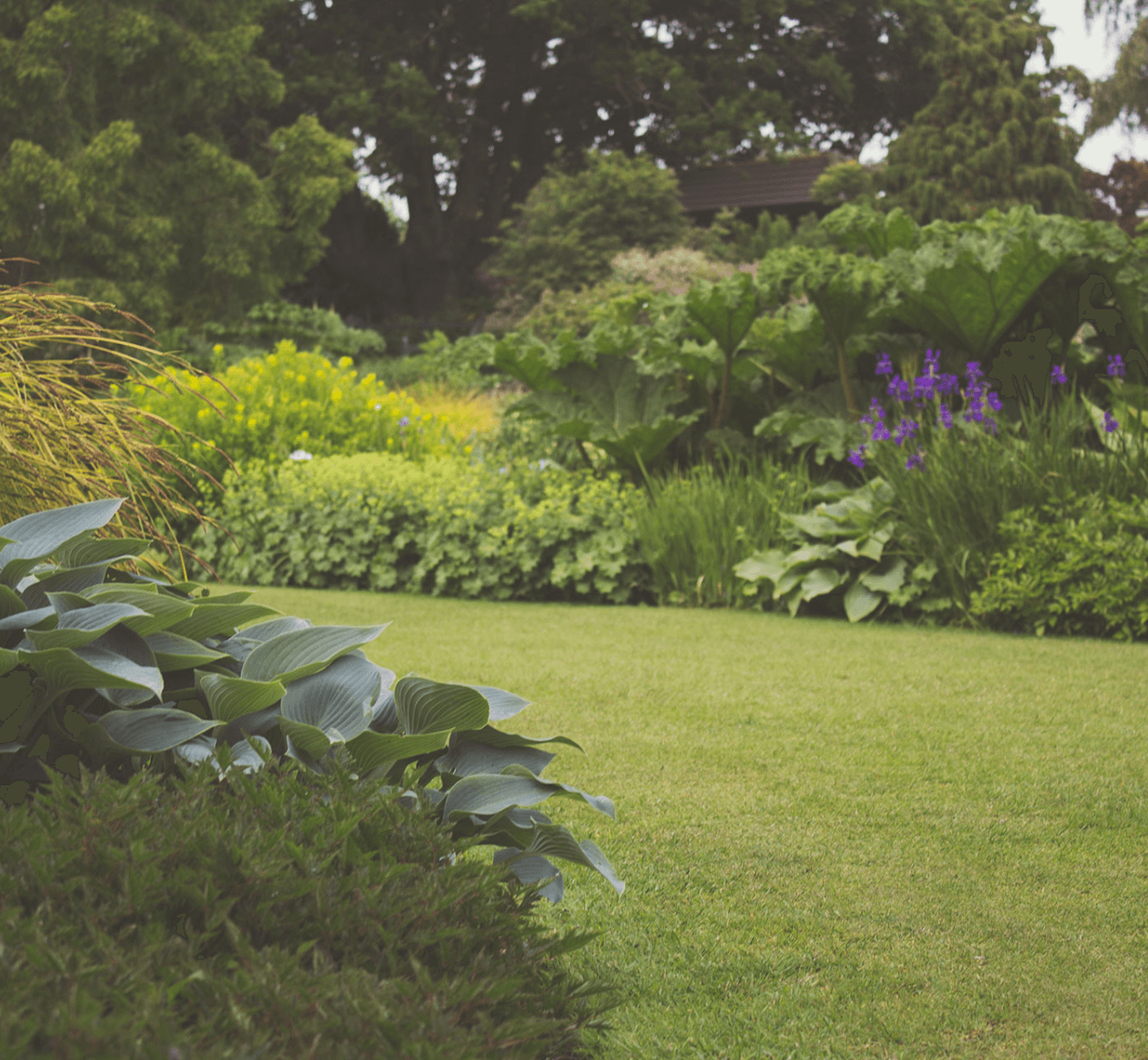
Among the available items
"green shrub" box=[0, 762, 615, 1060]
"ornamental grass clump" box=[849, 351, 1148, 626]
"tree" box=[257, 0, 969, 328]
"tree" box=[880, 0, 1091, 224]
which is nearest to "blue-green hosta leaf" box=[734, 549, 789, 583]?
"ornamental grass clump" box=[849, 351, 1148, 626]

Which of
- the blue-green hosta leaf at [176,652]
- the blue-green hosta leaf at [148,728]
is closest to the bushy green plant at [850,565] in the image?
the blue-green hosta leaf at [176,652]

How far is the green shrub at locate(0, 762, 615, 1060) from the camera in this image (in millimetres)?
940

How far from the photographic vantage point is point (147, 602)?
5.36 ft

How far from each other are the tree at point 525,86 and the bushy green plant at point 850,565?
61.0ft

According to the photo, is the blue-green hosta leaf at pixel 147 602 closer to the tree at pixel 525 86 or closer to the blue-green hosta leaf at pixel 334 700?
the blue-green hosta leaf at pixel 334 700

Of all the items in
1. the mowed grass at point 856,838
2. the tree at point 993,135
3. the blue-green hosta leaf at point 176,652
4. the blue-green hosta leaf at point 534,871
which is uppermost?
the tree at point 993,135

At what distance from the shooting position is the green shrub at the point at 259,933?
0.94 meters

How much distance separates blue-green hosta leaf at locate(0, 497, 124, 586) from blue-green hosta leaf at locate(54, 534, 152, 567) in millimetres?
33

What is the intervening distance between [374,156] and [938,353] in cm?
2003

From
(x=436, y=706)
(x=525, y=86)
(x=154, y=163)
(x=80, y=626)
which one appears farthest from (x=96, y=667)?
(x=525, y=86)

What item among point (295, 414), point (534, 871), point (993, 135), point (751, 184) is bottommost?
point (534, 871)

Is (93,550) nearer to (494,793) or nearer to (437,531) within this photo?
(494,793)

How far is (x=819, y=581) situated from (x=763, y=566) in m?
0.37

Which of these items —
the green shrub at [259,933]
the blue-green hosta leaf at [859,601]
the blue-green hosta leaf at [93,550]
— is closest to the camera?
the green shrub at [259,933]
